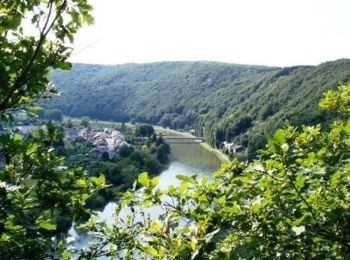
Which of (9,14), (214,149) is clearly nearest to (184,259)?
(9,14)

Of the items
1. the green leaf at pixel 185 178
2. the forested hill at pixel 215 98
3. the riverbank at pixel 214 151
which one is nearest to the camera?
the green leaf at pixel 185 178

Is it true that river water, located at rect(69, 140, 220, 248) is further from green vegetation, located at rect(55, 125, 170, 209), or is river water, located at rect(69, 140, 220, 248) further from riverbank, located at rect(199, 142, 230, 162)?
green vegetation, located at rect(55, 125, 170, 209)

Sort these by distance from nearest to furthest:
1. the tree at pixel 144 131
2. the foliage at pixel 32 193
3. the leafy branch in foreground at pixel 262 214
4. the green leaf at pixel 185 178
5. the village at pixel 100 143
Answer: the leafy branch in foreground at pixel 262 214
the green leaf at pixel 185 178
the foliage at pixel 32 193
the village at pixel 100 143
the tree at pixel 144 131

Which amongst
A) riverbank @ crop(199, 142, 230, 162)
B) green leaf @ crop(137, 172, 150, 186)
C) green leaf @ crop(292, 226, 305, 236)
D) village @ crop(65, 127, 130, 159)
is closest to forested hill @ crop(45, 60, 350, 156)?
riverbank @ crop(199, 142, 230, 162)

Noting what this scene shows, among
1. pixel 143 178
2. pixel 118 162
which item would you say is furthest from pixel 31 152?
pixel 118 162

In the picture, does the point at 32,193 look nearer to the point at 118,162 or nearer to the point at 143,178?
the point at 143,178

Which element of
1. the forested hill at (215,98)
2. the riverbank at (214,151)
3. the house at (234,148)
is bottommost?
the riverbank at (214,151)

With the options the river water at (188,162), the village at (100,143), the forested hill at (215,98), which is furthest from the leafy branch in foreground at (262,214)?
the village at (100,143)

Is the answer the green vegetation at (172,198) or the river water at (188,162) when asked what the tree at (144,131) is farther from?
the green vegetation at (172,198)

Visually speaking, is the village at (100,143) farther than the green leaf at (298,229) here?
Yes
